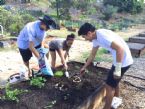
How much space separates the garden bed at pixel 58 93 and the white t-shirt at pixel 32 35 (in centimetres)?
84

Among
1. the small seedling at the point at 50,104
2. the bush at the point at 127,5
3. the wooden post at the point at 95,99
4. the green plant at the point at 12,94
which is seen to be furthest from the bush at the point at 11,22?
the bush at the point at 127,5

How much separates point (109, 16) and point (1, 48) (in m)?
13.8

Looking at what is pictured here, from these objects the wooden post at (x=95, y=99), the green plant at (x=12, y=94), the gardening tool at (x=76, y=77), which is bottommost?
the wooden post at (x=95, y=99)

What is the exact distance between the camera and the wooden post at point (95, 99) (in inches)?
188

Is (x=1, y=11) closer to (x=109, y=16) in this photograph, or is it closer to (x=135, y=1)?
(x=109, y=16)

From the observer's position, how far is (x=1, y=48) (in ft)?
32.6

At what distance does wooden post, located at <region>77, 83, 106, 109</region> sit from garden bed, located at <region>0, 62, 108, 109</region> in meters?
0.05

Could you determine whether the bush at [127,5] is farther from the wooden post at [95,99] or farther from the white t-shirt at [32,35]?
the wooden post at [95,99]

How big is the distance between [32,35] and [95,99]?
1.69 metres

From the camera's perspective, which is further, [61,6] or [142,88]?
[61,6]

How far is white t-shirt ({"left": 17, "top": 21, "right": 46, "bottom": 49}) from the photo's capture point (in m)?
5.50

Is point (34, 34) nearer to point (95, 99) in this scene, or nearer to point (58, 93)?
point (58, 93)

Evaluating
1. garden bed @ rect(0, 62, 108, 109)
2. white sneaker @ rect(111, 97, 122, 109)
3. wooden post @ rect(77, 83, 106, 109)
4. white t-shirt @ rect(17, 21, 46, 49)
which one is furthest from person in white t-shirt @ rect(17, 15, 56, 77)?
white sneaker @ rect(111, 97, 122, 109)

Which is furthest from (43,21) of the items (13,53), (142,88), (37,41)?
(13,53)
